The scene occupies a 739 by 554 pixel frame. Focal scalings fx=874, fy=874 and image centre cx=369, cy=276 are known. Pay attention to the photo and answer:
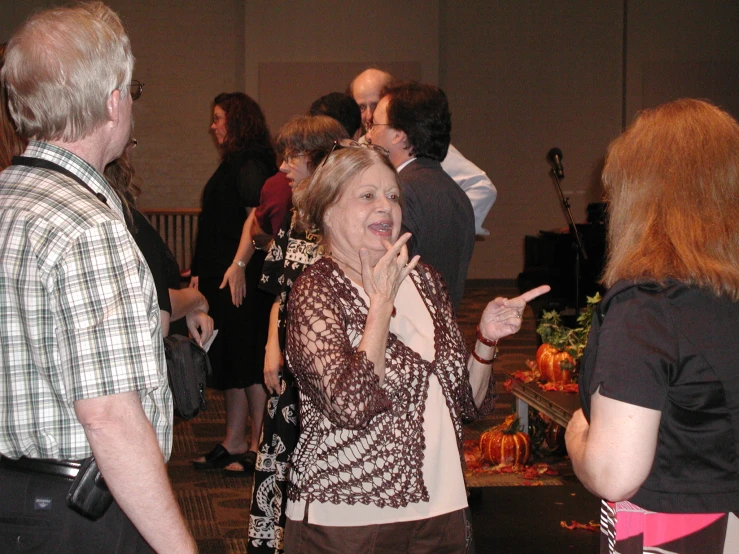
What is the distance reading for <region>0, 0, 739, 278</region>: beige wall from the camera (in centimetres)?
1128

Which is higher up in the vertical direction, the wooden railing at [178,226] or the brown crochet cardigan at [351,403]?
the brown crochet cardigan at [351,403]

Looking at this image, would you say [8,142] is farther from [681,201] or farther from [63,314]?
[681,201]

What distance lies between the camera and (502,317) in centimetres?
203

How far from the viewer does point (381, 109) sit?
3.15 m

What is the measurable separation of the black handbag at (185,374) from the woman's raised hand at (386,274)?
409 mm

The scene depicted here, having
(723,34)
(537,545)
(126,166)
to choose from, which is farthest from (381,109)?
(723,34)

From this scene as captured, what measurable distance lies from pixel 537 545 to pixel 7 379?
2319 mm

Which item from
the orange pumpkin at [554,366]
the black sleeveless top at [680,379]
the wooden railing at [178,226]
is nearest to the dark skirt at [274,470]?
the black sleeveless top at [680,379]

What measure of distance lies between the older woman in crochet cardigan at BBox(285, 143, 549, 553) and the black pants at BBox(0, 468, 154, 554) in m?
0.60

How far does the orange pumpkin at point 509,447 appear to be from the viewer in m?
4.47

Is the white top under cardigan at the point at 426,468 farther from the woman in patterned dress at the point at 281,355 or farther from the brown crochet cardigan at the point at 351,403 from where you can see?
the woman in patterned dress at the point at 281,355

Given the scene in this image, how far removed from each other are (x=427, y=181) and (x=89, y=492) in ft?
5.89

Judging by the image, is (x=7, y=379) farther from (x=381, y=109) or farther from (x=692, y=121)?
(x=381, y=109)

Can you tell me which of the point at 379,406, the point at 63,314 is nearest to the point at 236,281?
the point at 379,406
